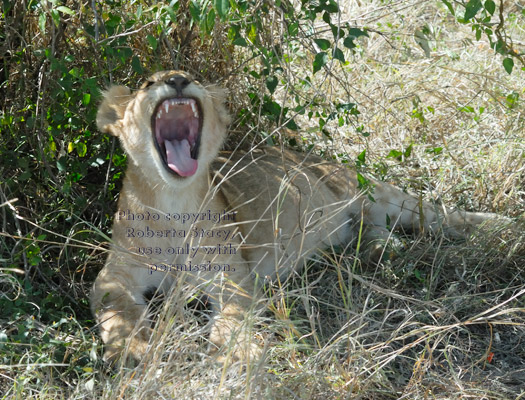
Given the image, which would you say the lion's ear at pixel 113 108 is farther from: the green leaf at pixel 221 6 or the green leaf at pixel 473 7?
the green leaf at pixel 473 7

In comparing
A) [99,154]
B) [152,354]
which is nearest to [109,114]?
[99,154]

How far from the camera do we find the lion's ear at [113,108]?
4.05m

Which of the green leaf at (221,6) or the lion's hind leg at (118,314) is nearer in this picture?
the green leaf at (221,6)

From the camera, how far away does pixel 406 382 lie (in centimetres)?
330

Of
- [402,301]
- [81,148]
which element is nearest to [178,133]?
[81,148]

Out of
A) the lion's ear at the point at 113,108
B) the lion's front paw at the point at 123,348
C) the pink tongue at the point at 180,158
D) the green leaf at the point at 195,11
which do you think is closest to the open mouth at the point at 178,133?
the pink tongue at the point at 180,158

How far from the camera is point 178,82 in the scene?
3.80m

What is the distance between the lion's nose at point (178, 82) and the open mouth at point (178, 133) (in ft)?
0.18

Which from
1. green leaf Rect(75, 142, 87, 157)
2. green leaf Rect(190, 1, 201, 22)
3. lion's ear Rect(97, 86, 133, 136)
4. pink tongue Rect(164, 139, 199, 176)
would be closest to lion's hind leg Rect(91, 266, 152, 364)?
pink tongue Rect(164, 139, 199, 176)

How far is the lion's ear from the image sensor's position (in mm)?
4055

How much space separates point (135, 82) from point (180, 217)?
1260 mm

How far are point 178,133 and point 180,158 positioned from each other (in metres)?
0.34

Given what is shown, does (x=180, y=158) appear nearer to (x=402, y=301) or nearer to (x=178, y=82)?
(x=178, y=82)

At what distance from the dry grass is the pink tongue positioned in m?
0.65
